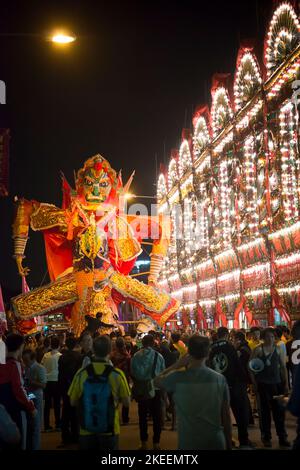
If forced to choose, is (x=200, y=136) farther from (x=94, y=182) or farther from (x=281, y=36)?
(x=94, y=182)

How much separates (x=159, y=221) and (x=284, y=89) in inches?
263

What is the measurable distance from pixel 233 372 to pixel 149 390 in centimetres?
128

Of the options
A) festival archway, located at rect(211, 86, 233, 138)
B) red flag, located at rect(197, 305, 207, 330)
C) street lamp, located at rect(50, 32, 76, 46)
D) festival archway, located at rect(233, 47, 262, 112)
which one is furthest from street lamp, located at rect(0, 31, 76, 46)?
red flag, located at rect(197, 305, 207, 330)

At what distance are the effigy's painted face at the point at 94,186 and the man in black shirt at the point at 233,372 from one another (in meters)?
14.8

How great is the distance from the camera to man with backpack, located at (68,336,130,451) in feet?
19.4

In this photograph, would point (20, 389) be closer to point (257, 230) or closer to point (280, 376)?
point (280, 376)

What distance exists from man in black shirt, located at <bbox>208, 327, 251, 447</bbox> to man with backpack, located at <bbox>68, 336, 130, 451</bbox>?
3.29 meters

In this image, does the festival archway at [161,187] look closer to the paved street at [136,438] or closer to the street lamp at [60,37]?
the paved street at [136,438]

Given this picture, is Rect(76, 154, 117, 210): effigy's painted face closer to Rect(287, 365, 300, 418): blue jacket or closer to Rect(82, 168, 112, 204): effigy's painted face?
Rect(82, 168, 112, 204): effigy's painted face

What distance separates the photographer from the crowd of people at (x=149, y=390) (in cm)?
530

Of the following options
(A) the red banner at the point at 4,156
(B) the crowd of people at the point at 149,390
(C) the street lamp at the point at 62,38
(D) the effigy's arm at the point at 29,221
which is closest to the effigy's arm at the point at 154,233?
(D) the effigy's arm at the point at 29,221

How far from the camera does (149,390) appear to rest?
31.5 feet

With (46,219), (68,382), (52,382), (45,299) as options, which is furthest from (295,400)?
(46,219)
